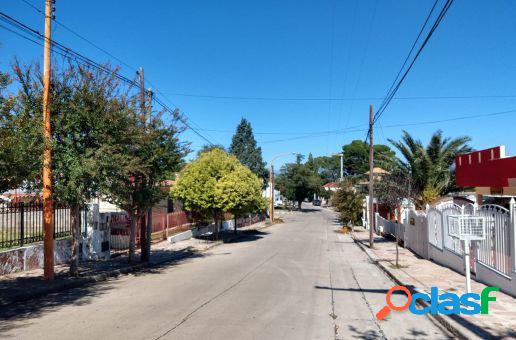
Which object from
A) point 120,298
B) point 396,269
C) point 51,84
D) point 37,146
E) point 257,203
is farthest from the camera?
point 257,203

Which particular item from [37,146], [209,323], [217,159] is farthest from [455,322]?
[217,159]

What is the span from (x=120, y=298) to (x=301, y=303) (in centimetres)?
419

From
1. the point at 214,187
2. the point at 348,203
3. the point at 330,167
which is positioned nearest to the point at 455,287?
the point at 214,187

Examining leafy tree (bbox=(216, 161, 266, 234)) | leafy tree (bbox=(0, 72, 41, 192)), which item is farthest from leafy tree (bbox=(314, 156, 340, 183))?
leafy tree (bbox=(0, 72, 41, 192))

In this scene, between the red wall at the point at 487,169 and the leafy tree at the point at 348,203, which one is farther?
the leafy tree at the point at 348,203

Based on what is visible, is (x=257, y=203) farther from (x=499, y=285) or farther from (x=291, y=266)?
(x=499, y=285)

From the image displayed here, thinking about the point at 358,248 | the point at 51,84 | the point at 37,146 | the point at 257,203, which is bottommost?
the point at 358,248

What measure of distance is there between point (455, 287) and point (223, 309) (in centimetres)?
620

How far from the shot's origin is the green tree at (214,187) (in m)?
25.7

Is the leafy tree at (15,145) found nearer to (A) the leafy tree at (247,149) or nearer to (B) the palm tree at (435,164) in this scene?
(B) the palm tree at (435,164)

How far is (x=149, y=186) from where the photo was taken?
53.7ft

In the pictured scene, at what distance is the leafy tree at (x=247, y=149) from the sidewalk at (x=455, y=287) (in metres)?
52.5

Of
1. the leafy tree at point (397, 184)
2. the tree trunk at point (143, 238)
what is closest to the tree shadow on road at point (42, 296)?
the tree trunk at point (143, 238)

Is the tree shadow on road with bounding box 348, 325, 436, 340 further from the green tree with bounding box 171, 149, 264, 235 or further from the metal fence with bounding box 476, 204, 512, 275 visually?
the green tree with bounding box 171, 149, 264, 235
